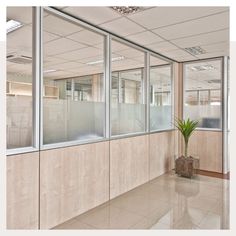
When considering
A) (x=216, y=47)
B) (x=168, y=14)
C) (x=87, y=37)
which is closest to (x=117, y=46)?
(x=87, y=37)

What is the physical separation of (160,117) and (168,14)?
2757 millimetres

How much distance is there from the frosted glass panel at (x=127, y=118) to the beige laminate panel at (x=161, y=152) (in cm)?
51

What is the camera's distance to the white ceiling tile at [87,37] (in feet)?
11.5

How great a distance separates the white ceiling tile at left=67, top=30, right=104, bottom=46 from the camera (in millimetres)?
3508

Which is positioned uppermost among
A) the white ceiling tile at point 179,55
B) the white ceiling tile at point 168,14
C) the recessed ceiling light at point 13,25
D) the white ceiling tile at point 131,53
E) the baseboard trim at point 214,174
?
the white ceiling tile at point 179,55

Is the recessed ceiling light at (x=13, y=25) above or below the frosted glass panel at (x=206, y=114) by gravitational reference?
above

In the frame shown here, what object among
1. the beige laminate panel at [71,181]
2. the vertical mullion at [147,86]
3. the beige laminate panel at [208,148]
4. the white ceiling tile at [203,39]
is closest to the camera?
the beige laminate panel at [71,181]

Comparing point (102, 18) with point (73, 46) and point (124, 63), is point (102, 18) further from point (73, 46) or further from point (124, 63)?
point (124, 63)

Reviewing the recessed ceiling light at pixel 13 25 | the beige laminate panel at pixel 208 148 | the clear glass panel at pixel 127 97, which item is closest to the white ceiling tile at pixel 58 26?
the recessed ceiling light at pixel 13 25

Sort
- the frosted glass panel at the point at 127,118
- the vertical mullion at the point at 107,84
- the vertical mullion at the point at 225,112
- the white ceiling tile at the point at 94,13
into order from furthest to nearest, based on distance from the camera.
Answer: the vertical mullion at the point at 225,112 → the frosted glass panel at the point at 127,118 → the vertical mullion at the point at 107,84 → the white ceiling tile at the point at 94,13

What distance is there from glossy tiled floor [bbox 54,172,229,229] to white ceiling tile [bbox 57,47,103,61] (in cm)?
283

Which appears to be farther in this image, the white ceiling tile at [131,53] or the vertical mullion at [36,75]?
the white ceiling tile at [131,53]

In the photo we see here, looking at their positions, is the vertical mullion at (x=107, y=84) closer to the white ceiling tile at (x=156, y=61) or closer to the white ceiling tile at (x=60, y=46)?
the white ceiling tile at (x=60, y=46)
